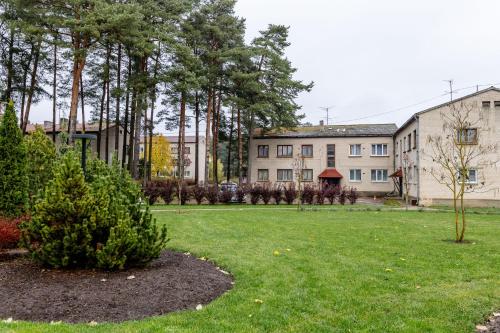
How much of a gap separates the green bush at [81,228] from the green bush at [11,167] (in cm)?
255

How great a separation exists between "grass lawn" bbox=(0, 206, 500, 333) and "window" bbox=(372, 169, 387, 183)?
29.6 m

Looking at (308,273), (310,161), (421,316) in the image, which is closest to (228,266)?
(308,273)

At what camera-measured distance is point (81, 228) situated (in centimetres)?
571

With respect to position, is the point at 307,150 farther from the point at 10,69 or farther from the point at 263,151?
the point at 10,69

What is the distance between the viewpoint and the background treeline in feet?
77.6

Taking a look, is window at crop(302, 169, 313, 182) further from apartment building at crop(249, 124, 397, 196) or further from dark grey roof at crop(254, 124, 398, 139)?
dark grey roof at crop(254, 124, 398, 139)

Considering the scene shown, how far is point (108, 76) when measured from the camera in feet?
102

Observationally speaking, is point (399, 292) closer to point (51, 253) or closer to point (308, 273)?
point (308, 273)

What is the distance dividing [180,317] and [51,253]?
8.78 feet

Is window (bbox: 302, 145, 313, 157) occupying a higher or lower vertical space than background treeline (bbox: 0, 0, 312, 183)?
lower

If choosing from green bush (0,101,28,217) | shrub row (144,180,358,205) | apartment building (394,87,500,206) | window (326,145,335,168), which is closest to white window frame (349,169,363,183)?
window (326,145,335,168)

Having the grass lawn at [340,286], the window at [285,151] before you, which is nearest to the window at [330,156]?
the window at [285,151]

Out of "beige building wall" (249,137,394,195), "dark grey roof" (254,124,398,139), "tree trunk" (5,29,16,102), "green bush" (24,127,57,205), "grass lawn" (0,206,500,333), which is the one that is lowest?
"grass lawn" (0,206,500,333)

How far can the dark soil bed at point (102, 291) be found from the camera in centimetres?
442
